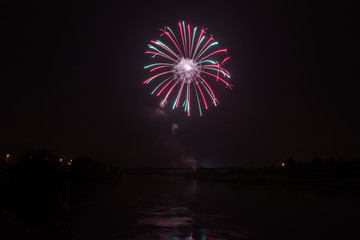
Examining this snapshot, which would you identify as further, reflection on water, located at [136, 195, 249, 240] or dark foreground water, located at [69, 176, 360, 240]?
dark foreground water, located at [69, 176, 360, 240]

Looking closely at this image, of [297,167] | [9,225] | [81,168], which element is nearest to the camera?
[9,225]

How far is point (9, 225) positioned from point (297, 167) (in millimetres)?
82240

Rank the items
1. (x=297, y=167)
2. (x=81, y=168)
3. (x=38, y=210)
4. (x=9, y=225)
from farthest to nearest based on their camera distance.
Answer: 1. (x=297, y=167)
2. (x=81, y=168)
3. (x=38, y=210)
4. (x=9, y=225)

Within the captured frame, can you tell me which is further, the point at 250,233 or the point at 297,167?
the point at 297,167

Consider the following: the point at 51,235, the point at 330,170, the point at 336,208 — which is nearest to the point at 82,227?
the point at 51,235

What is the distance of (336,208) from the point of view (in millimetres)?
28203

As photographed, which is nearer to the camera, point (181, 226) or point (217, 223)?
point (181, 226)

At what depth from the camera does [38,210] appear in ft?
70.1

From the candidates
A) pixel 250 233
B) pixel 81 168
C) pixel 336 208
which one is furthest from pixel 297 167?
pixel 250 233

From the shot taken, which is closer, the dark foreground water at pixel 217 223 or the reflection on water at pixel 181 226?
the reflection on water at pixel 181 226

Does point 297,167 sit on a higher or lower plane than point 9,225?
higher

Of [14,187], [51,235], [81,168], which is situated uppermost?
[81,168]

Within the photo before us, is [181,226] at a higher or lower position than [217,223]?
lower

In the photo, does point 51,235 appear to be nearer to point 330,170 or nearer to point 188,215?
point 188,215
